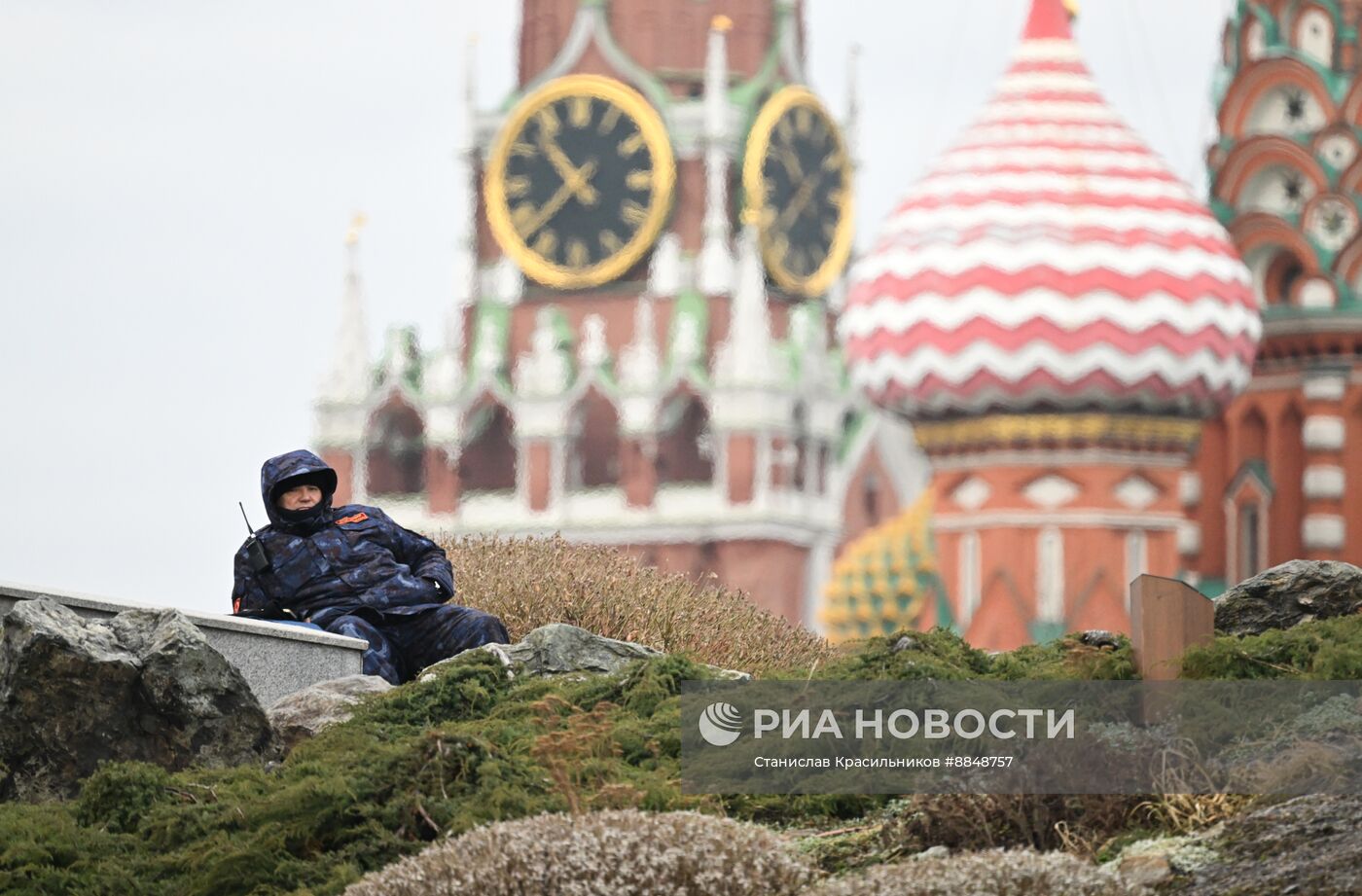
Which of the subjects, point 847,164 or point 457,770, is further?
point 847,164

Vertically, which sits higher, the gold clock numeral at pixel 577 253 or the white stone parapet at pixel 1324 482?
the gold clock numeral at pixel 577 253

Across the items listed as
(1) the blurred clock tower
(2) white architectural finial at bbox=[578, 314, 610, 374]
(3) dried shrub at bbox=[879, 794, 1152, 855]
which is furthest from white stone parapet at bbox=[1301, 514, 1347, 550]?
(3) dried shrub at bbox=[879, 794, 1152, 855]

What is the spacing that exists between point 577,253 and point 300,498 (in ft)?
241

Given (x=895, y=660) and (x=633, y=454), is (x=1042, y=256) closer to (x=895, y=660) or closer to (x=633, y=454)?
(x=633, y=454)

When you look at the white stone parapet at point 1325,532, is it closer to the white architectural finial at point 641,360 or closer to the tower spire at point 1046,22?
the tower spire at point 1046,22

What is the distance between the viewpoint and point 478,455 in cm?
8931

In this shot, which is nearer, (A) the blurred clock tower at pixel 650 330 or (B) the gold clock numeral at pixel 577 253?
(A) the blurred clock tower at pixel 650 330

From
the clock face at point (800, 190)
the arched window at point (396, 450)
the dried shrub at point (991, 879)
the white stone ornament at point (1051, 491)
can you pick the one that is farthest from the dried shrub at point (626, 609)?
the arched window at point (396, 450)

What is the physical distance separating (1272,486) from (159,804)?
137 feet

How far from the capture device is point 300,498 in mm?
14492

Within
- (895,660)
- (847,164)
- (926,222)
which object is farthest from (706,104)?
(895,660)

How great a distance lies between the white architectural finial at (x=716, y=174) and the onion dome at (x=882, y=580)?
578 inches

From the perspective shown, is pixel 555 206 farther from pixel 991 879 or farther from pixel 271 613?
pixel 991 879

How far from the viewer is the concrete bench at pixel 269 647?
45.3ft
